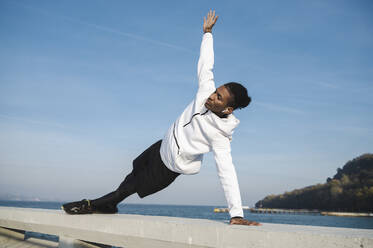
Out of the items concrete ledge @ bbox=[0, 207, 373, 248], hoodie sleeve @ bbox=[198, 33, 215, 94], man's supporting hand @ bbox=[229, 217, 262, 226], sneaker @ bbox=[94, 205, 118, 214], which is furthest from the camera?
sneaker @ bbox=[94, 205, 118, 214]

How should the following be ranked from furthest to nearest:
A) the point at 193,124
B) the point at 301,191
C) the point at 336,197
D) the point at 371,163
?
the point at 301,191 → the point at 371,163 → the point at 336,197 → the point at 193,124

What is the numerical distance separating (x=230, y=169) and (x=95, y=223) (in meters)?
1.49

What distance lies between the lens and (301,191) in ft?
393

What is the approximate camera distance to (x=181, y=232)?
2320 mm

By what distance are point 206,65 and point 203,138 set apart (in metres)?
0.78

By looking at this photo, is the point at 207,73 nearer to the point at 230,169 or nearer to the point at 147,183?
the point at 230,169

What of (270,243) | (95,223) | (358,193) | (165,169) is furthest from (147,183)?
(358,193)

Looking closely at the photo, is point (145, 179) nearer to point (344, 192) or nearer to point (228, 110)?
point (228, 110)

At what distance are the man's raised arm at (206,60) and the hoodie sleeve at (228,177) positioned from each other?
643 millimetres

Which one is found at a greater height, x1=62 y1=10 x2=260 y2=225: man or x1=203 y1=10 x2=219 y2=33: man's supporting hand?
x1=203 y1=10 x2=219 y2=33: man's supporting hand

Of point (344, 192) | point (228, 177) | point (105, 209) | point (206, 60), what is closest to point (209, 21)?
point (206, 60)

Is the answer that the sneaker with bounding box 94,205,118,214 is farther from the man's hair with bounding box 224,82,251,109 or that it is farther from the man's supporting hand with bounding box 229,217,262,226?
the man's hair with bounding box 224,82,251,109

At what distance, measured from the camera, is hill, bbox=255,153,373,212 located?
284 ft

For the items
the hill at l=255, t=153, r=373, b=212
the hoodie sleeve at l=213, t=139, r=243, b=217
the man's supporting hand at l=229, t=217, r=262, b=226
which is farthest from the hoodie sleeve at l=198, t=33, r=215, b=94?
the hill at l=255, t=153, r=373, b=212
